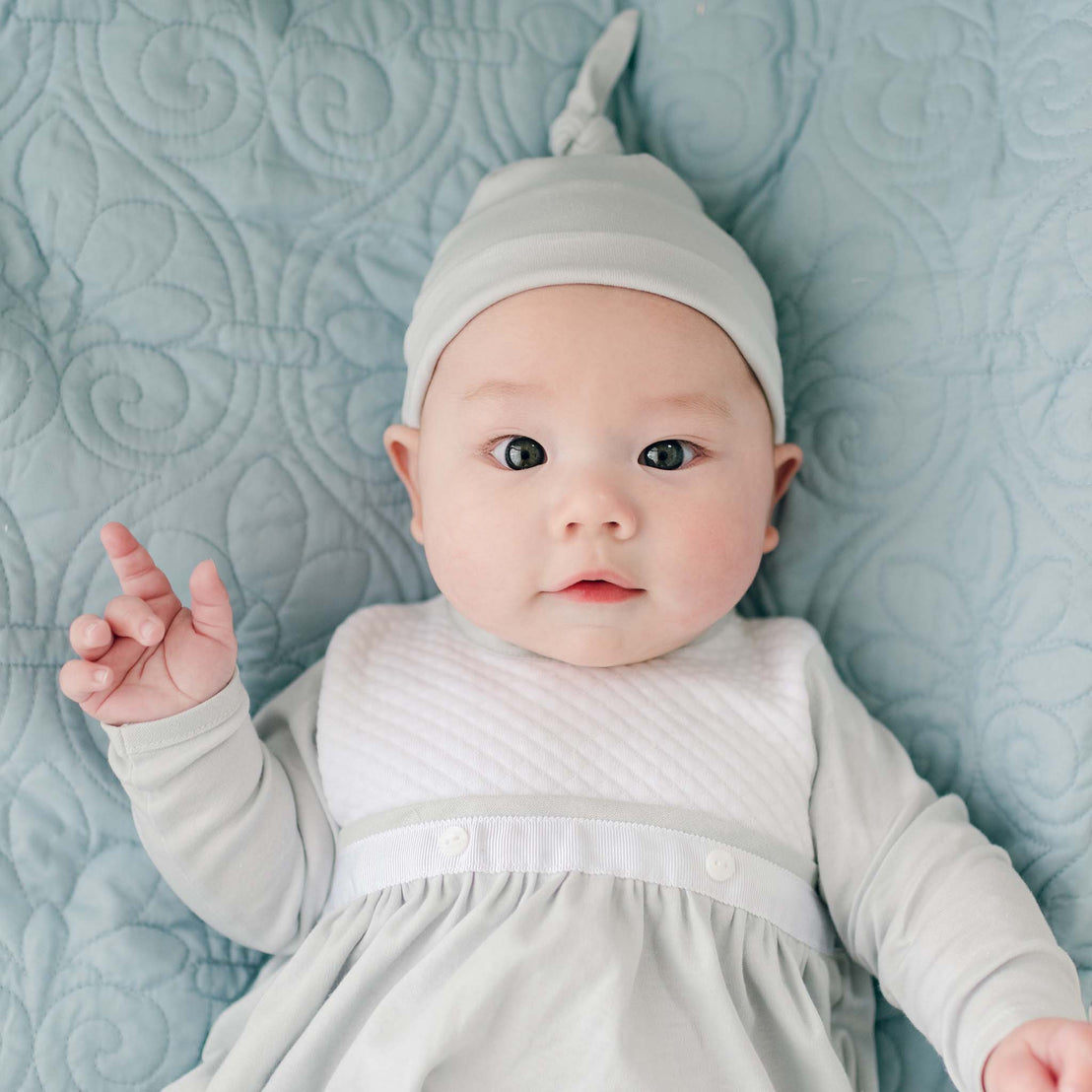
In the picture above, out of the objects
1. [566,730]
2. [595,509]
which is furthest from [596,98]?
[566,730]

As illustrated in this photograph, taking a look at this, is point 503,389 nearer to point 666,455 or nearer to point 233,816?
point 666,455

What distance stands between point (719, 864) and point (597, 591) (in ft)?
0.89

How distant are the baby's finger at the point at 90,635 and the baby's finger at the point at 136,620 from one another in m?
0.01

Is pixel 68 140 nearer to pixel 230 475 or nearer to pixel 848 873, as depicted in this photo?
pixel 230 475

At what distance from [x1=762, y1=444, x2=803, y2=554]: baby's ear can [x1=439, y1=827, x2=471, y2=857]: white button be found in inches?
16.3

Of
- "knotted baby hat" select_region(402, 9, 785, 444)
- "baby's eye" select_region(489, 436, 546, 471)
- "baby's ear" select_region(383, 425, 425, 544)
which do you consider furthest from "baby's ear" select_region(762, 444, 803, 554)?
"baby's ear" select_region(383, 425, 425, 544)

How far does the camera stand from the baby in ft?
3.50

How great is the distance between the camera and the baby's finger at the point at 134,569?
1.08 metres

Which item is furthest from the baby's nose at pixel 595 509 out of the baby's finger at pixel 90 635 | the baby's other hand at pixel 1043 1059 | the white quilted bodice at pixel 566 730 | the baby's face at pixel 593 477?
the baby's other hand at pixel 1043 1059

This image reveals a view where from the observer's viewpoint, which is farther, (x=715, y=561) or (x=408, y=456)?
(x=408, y=456)

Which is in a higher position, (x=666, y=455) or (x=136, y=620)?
(x=666, y=455)

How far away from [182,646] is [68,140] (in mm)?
591

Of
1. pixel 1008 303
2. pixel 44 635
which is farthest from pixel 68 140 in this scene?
pixel 1008 303

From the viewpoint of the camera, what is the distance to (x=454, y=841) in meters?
1.12
